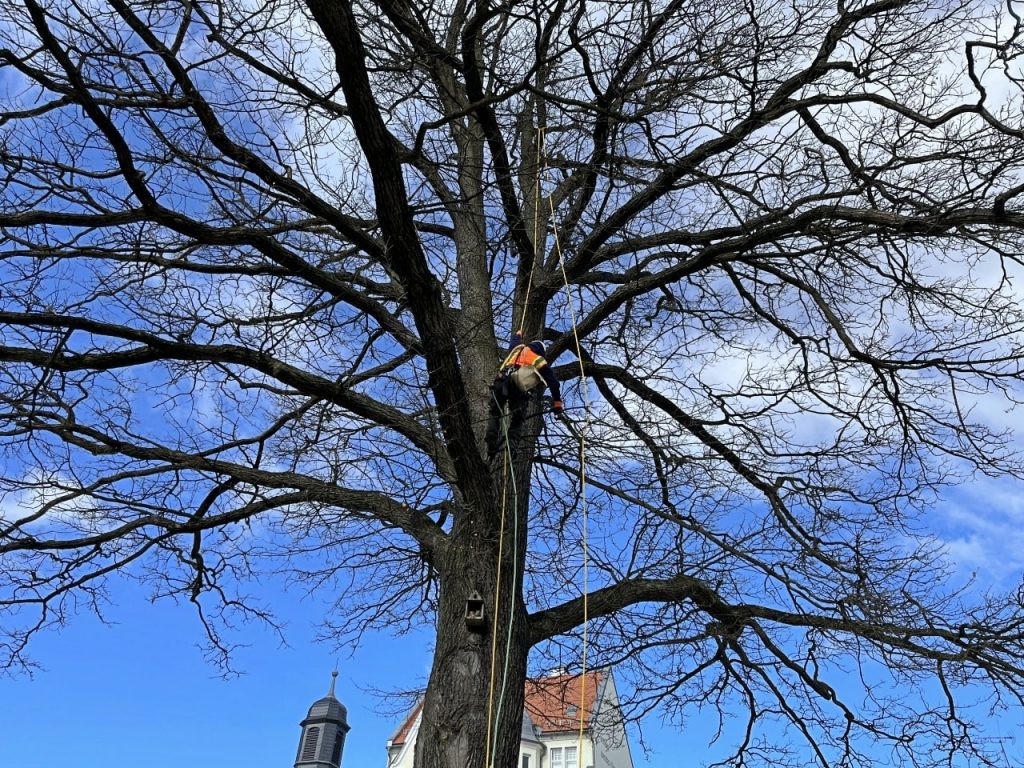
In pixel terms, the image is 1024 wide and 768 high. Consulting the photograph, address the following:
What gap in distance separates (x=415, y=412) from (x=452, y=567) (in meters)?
0.99

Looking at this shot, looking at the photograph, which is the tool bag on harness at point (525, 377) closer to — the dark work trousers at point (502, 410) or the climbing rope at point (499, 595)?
the dark work trousers at point (502, 410)

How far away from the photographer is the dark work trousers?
5.58 meters

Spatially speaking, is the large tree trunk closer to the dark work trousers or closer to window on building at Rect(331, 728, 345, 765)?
the dark work trousers

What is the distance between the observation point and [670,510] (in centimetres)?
729

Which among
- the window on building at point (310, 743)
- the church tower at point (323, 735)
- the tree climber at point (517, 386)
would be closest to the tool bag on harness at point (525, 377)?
the tree climber at point (517, 386)

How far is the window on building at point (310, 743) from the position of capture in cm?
2764

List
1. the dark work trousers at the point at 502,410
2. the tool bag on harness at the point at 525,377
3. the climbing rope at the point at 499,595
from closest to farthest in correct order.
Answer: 1. the climbing rope at the point at 499,595
2. the tool bag on harness at the point at 525,377
3. the dark work trousers at the point at 502,410

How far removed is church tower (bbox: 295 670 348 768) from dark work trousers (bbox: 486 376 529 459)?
23.7 meters

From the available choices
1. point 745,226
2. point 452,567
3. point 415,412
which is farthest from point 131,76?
point 745,226

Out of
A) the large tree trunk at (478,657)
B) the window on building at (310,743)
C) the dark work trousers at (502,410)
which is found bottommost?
the large tree trunk at (478,657)

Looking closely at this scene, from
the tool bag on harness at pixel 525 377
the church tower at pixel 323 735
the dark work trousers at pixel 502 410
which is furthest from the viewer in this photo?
the church tower at pixel 323 735

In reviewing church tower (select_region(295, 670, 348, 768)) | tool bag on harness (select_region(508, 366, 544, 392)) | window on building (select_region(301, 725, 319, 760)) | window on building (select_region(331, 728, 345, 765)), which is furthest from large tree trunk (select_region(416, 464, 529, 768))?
window on building (select_region(331, 728, 345, 765))

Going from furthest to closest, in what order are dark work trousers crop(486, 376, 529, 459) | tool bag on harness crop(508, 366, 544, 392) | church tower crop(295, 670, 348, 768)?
church tower crop(295, 670, 348, 768) → dark work trousers crop(486, 376, 529, 459) → tool bag on harness crop(508, 366, 544, 392)

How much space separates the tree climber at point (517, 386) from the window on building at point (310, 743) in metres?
25.1
